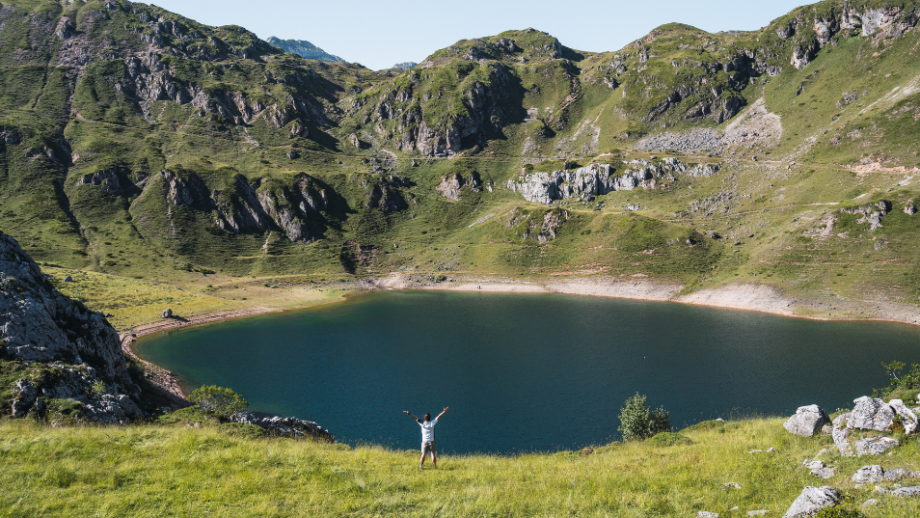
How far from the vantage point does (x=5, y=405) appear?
32125mm

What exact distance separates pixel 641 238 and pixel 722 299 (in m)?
47.9

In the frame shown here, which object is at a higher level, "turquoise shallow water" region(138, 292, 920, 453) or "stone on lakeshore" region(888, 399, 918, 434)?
"stone on lakeshore" region(888, 399, 918, 434)

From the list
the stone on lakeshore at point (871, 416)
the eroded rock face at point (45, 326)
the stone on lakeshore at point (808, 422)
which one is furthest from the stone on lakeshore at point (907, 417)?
the eroded rock face at point (45, 326)

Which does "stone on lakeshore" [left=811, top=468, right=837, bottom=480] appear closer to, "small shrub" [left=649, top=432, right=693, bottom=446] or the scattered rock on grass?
the scattered rock on grass

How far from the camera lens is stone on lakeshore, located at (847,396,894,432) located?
66.7 feet

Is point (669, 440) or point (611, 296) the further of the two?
point (611, 296)

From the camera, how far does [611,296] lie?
166m

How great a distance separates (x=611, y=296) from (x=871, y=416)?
150096mm

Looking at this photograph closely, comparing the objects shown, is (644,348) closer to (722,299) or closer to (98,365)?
(722,299)

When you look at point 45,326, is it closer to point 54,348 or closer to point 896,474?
point 54,348

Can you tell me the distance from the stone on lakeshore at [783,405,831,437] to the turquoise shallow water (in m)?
31.4

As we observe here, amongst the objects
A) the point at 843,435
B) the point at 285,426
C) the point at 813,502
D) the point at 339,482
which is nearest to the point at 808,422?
the point at 843,435

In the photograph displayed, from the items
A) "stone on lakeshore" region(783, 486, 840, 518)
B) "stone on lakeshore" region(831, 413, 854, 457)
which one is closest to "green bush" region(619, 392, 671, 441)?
"stone on lakeshore" region(831, 413, 854, 457)

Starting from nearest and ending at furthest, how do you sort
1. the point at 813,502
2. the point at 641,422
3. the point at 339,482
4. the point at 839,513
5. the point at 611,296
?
the point at 839,513 < the point at 813,502 < the point at 339,482 < the point at 641,422 < the point at 611,296
